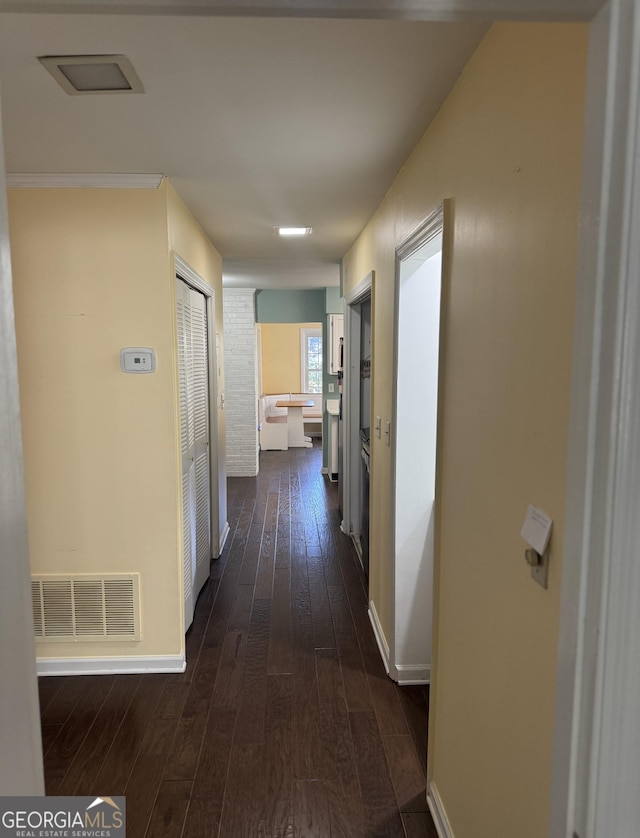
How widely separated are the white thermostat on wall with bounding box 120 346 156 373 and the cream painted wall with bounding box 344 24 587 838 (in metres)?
1.44

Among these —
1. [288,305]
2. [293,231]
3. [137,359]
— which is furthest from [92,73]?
[288,305]

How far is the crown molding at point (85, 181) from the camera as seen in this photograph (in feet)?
7.88

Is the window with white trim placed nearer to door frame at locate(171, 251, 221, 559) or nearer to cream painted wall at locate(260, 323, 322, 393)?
cream painted wall at locate(260, 323, 322, 393)

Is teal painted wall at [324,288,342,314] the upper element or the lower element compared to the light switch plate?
upper

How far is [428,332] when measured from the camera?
92.8 inches

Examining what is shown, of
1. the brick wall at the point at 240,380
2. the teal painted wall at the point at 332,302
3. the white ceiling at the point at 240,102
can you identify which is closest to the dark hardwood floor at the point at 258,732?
the white ceiling at the point at 240,102

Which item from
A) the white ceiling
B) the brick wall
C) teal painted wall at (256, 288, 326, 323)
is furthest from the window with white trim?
the white ceiling

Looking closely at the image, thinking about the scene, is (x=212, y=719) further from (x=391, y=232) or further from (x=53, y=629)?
(x=391, y=232)

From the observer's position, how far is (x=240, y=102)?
1.66 meters

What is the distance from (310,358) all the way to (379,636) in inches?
320

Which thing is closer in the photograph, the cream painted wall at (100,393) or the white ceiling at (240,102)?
the white ceiling at (240,102)

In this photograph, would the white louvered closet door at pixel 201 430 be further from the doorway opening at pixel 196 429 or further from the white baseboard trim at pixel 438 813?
the white baseboard trim at pixel 438 813

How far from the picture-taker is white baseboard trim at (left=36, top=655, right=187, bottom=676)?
266 cm

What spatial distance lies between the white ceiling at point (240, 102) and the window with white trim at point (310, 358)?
7711 millimetres
